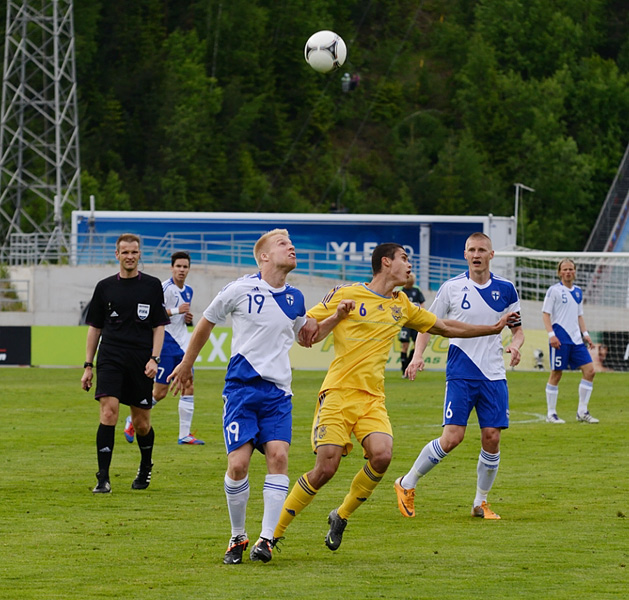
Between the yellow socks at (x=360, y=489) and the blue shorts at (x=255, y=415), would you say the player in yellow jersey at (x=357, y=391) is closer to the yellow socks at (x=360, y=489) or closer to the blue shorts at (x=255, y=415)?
the yellow socks at (x=360, y=489)

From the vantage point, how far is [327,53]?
17.1 m

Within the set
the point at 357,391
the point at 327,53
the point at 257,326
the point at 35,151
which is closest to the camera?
the point at 257,326

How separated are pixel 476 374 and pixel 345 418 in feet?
6.25

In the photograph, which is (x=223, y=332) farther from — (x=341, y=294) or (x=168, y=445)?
(x=341, y=294)

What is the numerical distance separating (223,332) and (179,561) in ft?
72.3

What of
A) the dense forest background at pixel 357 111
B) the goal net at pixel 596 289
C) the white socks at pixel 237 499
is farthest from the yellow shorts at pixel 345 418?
the dense forest background at pixel 357 111

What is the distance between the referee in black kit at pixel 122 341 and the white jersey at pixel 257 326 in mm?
3016

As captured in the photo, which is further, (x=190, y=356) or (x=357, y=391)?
(x=357, y=391)

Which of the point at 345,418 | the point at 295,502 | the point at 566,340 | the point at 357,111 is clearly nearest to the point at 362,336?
the point at 345,418

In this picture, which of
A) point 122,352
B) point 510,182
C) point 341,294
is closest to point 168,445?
point 122,352

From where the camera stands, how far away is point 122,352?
35.4 feet

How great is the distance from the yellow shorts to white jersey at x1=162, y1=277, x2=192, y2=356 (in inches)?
262

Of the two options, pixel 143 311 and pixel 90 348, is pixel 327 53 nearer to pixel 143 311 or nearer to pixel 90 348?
pixel 143 311

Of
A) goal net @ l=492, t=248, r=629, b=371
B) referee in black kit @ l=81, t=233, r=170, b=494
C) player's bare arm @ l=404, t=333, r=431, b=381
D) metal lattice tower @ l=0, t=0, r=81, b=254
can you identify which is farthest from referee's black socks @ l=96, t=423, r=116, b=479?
metal lattice tower @ l=0, t=0, r=81, b=254
